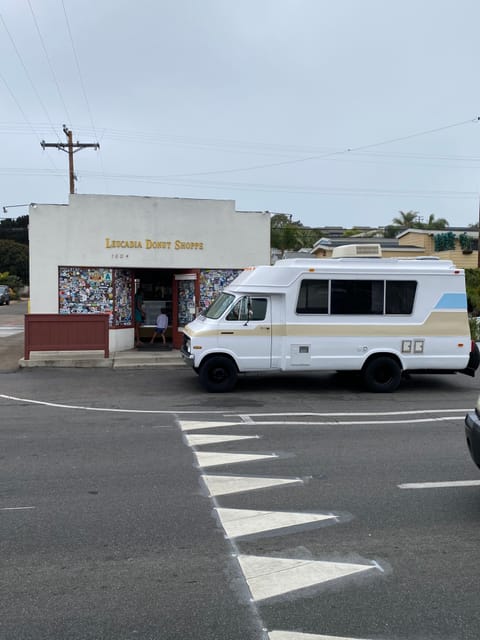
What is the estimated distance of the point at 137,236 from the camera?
1711 centimetres

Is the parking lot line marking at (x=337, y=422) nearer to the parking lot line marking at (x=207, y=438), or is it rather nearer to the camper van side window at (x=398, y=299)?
the parking lot line marking at (x=207, y=438)

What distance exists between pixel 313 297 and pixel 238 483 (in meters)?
6.59

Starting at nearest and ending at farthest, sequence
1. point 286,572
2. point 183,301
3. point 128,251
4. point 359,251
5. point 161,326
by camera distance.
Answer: point 286,572
point 359,251
point 128,251
point 161,326
point 183,301

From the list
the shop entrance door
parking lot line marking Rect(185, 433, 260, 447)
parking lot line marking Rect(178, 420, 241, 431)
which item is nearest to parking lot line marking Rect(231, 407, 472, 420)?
parking lot line marking Rect(178, 420, 241, 431)

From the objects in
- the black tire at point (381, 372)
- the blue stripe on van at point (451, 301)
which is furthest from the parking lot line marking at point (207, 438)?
the blue stripe on van at point (451, 301)

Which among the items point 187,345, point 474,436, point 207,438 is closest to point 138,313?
point 187,345

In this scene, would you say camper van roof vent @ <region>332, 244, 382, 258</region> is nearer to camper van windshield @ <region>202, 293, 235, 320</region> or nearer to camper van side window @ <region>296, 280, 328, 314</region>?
camper van side window @ <region>296, 280, 328, 314</region>

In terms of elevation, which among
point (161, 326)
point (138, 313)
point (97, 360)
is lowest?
point (97, 360)

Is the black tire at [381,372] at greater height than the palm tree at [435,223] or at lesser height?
lesser

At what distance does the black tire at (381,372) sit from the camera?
40.7ft

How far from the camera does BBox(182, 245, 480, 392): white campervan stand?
→ 40.1 feet

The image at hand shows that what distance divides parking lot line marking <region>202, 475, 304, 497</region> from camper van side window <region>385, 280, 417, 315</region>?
683 cm

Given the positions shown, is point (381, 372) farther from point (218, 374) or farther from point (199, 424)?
point (199, 424)

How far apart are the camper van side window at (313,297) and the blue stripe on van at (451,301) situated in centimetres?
235
